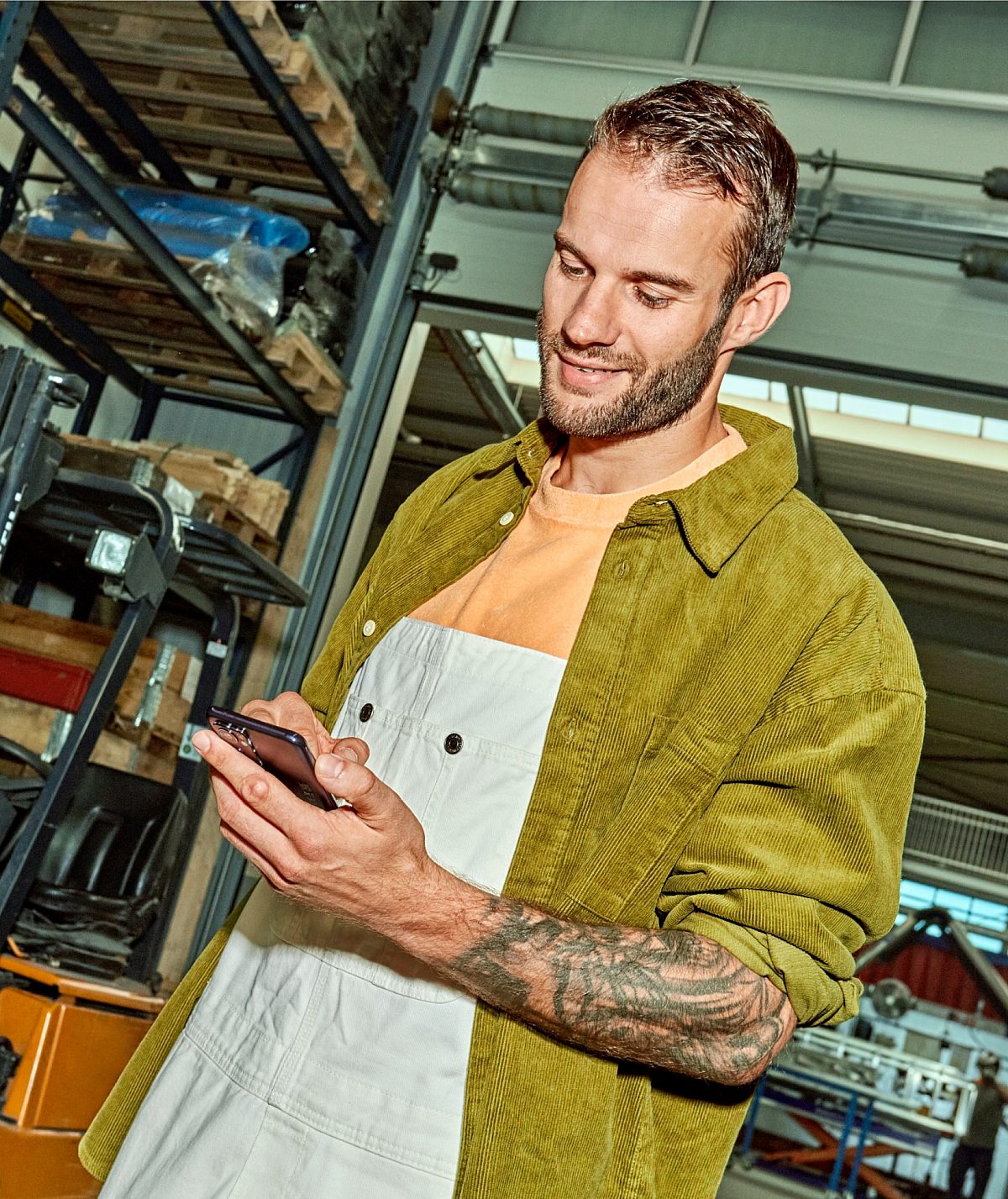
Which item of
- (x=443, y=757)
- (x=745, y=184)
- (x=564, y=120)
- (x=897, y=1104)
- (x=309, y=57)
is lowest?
(x=897, y=1104)

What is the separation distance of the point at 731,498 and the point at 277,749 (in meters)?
0.70

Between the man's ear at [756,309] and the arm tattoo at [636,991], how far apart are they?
0.86 metres

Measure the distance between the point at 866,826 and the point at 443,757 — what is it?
1.82 ft

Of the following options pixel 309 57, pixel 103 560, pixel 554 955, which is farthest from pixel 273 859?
pixel 309 57

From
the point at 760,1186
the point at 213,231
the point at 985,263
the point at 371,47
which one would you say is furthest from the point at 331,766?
the point at 760,1186

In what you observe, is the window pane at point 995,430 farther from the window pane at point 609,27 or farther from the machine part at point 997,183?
the window pane at point 609,27

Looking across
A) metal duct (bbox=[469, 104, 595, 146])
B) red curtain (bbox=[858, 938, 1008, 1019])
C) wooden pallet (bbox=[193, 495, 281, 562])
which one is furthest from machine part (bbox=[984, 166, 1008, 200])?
red curtain (bbox=[858, 938, 1008, 1019])

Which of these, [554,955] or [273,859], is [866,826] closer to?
[554,955]

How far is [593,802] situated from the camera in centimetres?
150

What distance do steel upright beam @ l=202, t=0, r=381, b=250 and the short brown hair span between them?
3702 millimetres

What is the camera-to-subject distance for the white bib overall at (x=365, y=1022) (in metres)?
1.44

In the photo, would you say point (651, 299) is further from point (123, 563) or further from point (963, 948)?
point (963, 948)

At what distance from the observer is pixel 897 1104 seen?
1194 cm

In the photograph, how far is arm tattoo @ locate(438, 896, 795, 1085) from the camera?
132 cm
